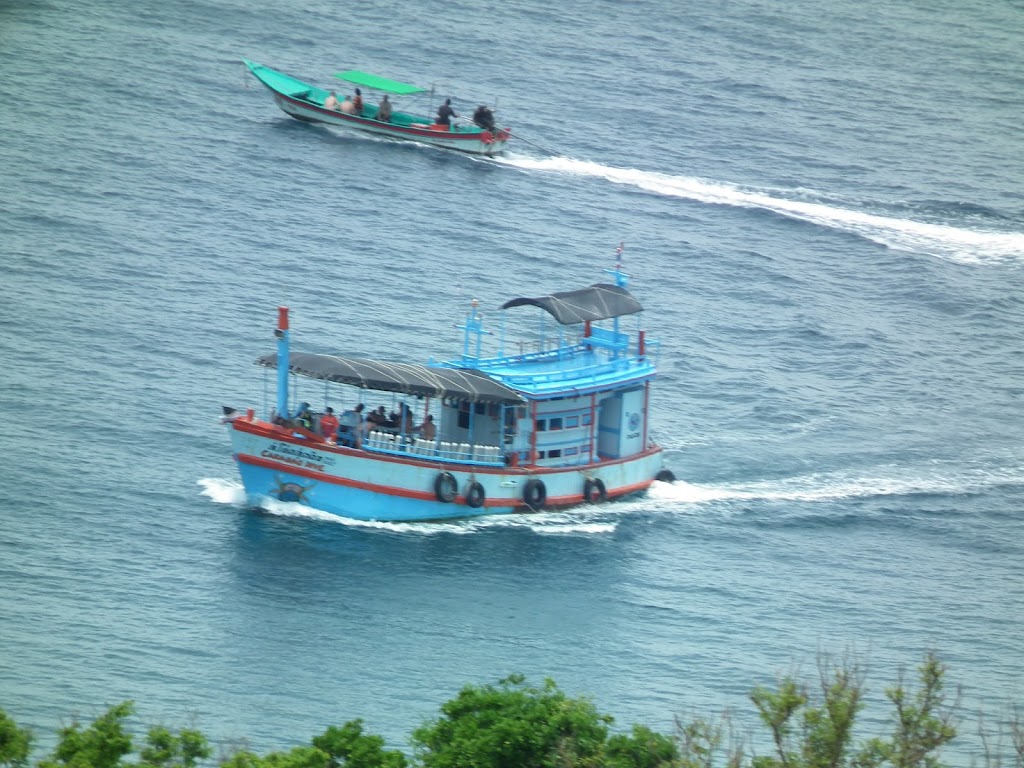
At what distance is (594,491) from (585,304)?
6681 millimetres

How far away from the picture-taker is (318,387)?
73.8m

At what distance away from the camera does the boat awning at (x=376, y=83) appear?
104 m

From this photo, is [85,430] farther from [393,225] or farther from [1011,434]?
[1011,434]

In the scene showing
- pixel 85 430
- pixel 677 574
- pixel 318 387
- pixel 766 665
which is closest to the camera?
pixel 766 665

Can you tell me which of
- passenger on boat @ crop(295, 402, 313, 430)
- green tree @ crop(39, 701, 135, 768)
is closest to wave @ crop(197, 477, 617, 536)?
passenger on boat @ crop(295, 402, 313, 430)

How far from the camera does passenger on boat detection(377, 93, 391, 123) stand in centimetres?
10412

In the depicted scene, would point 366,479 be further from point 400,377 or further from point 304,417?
point 400,377

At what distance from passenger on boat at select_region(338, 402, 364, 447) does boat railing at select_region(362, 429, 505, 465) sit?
0.30 metres

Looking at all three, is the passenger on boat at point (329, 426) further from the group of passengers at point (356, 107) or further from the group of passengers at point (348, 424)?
the group of passengers at point (356, 107)

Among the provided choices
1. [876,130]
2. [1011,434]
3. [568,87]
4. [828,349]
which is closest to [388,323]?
[828,349]

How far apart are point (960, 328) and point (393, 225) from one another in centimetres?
2833

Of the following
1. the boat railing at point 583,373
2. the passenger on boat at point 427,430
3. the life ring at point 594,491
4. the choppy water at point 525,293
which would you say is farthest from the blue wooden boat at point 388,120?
the passenger on boat at point 427,430

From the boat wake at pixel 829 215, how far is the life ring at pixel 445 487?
148ft

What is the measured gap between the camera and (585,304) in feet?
215
